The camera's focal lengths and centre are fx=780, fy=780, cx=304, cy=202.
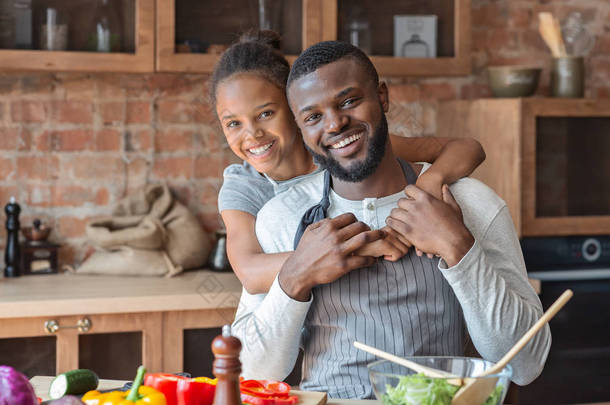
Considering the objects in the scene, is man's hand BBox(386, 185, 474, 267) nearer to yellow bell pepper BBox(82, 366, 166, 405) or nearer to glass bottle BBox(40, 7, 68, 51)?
yellow bell pepper BBox(82, 366, 166, 405)

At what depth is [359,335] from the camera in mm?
1442

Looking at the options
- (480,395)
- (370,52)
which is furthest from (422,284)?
(370,52)

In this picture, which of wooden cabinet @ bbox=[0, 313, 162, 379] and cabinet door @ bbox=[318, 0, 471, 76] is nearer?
wooden cabinet @ bbox=[0, 313, 162, 379]

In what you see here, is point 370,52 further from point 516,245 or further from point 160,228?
point 516,245

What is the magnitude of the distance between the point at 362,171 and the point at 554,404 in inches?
64.7

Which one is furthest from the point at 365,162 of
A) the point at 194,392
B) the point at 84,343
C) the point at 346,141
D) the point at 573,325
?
the point at 573,325

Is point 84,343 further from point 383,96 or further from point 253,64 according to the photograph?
point 383,96

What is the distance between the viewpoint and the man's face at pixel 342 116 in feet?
4.75

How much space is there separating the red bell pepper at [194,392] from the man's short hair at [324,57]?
0.62 metres

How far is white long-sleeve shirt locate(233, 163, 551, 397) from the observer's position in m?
1.35

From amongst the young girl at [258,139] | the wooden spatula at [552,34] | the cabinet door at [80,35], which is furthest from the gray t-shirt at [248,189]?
the wooden spatula at [552,34]

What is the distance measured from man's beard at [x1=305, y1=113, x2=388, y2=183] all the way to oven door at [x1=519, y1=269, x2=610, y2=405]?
1.47m

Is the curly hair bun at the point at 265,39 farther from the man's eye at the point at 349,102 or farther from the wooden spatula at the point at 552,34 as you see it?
the wooden spatula at the point at 552,34

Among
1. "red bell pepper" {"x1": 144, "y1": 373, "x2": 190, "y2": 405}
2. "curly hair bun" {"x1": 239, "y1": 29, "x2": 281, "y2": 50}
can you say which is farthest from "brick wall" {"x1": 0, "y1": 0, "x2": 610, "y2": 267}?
"red bell pepper" {"x1": 144, "y1": 373, "x2": 190, "y2": 405}
